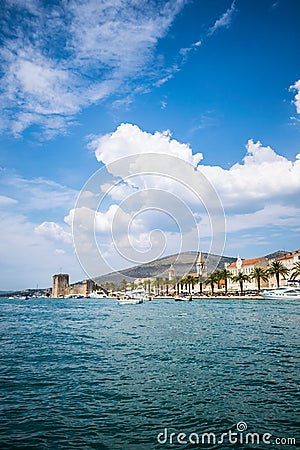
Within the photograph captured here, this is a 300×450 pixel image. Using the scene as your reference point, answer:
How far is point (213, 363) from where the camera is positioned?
17.5m

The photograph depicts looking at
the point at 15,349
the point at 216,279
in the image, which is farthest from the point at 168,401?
the point at 216,279

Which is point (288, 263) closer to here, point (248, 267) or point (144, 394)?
point (248, 267)

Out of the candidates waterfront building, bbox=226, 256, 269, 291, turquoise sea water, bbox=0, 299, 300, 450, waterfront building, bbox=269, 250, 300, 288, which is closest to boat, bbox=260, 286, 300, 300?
waterfront building, bbox=269, 250, 300, 288

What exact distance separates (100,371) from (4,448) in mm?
7838

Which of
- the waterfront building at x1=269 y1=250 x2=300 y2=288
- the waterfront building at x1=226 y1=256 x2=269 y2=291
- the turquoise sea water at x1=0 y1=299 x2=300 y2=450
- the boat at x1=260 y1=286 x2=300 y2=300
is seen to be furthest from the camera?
the waterfront building at x1=226 y1=256 x2=269 y2=291

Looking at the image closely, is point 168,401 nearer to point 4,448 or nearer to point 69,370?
point 4,448
